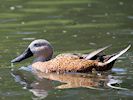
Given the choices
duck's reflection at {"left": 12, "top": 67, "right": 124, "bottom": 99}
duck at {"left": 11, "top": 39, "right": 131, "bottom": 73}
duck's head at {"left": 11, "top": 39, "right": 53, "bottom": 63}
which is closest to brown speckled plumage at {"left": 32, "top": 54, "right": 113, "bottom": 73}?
duck at {"left": 11, "top": 39, "right": 131, "bottom": 73}

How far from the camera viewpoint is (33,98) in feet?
33.1

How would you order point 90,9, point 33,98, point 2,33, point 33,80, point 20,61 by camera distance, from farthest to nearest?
point 90,9 < point 2,33 < point 20,61 < point 33,80 < point 33,98

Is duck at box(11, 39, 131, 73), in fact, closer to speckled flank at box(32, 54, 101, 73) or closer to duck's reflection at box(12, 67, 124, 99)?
speckled flank at box(32, 54, 101, 73)

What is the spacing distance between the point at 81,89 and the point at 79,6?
8.57 m

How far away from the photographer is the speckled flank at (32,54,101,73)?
11.9 m

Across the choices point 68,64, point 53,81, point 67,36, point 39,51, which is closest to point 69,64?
point 68,64

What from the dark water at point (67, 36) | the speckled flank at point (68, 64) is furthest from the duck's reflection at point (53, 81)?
the speckled flank at point (68, 64)

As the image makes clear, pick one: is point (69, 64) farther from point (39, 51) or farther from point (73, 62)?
point (39, 51)

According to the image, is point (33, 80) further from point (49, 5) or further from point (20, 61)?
point (49, 5)

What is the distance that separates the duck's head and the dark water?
30 centimetres

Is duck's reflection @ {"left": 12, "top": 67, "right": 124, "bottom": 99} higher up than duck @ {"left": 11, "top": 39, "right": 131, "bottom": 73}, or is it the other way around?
duck @ {"left": 11, "top": 39, "right": 131, "bottom": 73}

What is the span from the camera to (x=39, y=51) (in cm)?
1284

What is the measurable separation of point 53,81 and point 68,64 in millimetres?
776

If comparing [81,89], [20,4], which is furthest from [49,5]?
[81,89]
